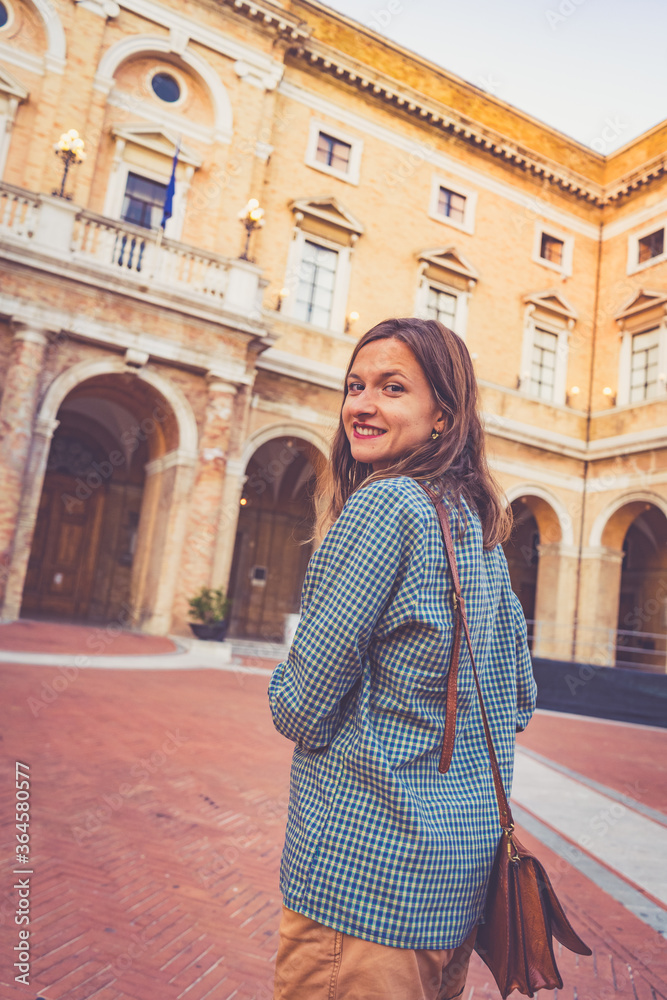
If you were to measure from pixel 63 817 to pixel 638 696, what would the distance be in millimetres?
12615

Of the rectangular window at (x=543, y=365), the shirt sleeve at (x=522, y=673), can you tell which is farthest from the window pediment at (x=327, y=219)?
the shirt sleeve at (x=522, y=673)

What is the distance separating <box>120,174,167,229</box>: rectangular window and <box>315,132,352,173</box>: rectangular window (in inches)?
186

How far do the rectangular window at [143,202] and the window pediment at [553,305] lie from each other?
1107cm

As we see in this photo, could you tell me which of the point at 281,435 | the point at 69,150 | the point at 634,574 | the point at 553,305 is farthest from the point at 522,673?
the point at 634,574

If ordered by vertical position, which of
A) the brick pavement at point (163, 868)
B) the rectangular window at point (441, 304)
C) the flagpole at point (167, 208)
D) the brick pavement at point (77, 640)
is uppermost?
the rectangular window at point (441, 304)

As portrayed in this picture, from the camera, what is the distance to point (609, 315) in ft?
71.4

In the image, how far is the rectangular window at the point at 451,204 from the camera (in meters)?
20.3

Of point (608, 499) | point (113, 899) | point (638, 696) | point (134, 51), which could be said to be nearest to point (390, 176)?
point (134, 51)

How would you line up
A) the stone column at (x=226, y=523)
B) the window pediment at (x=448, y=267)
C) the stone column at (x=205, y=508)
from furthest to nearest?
the window pediment at (x=448, y=267) < the stone column at (x=226, y=523) < the stone column at (x=205, y=508)

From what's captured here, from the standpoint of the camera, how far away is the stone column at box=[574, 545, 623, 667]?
1931 cm

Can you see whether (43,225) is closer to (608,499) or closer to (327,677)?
(327,677)

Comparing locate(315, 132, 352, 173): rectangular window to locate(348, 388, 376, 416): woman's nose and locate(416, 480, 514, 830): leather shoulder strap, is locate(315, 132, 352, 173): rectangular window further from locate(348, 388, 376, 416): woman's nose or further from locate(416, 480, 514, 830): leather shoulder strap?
locate(416, 480, 514, 830): leather shoulder strap

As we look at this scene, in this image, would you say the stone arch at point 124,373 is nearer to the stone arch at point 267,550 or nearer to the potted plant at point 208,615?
the potted plant at point 208,615

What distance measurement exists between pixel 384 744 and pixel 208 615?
1309 centimetres
